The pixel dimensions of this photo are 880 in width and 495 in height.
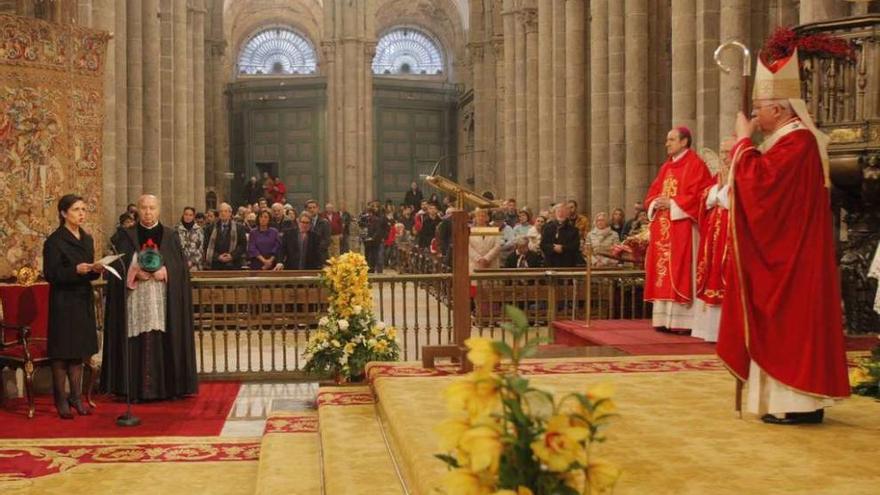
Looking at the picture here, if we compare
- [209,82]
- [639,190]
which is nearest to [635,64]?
[639,190]

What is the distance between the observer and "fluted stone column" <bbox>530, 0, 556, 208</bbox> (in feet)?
88.5

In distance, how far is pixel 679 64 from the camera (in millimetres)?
17031

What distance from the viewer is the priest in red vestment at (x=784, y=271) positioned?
20.0ft

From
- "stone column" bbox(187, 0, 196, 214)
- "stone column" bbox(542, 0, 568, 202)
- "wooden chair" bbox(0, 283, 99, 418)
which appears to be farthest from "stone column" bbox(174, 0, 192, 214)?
"wooden chair" bbox(0, 283, 99, 418)

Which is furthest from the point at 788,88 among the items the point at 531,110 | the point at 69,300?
the point at 531,110

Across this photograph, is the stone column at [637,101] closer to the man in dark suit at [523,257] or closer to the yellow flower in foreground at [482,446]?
the man in dark suit at [523,257]

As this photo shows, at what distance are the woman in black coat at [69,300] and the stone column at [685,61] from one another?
10138mm

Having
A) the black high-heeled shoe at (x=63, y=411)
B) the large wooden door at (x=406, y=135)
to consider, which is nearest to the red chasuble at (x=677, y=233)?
the black high-heeled shoe at (x=63, y=411)

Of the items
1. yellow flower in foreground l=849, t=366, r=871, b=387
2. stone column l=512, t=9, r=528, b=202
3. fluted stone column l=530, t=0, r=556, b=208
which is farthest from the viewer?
stone column l=512, t=9, r=528, b=202

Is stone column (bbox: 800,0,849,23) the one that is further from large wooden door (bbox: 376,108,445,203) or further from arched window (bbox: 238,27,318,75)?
arched window (bbox: 238,27,318,75)

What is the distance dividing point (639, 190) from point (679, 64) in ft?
12.9

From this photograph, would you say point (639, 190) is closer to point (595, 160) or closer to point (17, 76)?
point (595, 160)

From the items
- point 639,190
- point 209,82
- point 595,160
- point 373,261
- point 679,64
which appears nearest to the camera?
point 679,64

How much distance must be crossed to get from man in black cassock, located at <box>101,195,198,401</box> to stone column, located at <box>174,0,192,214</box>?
16.5 m
